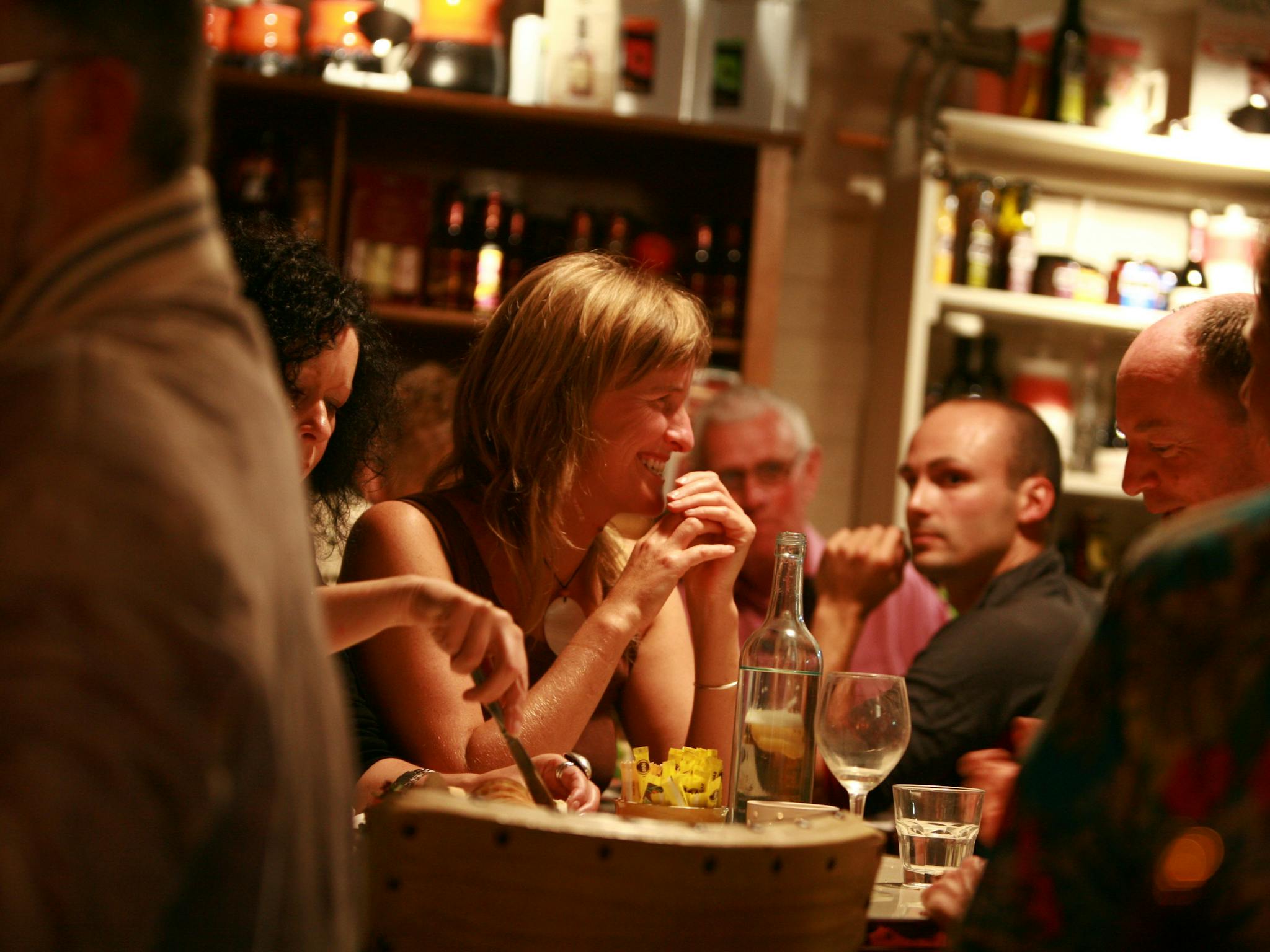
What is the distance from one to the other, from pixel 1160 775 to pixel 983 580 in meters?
2.13

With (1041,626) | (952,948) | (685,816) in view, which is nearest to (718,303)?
(1041,626)

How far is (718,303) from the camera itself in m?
3.39

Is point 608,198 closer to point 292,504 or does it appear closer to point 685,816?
point 685,816

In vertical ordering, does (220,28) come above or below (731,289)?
above

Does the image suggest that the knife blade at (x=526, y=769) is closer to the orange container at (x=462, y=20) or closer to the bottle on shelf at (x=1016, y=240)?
the orange container at (x=462, y=20)

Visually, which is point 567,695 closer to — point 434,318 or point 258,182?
point 434,318

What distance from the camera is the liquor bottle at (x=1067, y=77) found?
353cm

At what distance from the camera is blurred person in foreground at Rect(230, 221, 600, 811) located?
972 mm

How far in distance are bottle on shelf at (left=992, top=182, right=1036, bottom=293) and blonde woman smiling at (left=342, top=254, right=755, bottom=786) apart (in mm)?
1901

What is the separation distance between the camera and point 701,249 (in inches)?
135

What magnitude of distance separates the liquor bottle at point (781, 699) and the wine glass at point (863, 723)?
0.18ft

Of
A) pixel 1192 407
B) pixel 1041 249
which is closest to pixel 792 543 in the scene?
pixel 1192 407

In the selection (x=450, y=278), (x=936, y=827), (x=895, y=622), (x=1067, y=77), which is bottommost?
(x=895, y=622)

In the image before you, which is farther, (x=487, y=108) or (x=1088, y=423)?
(x=1088, y=423)
